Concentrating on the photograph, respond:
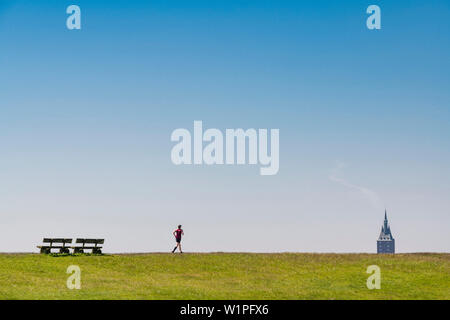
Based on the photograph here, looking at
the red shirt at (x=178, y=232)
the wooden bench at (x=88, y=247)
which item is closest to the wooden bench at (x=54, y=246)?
the wooden bench at (x=88, y=247)

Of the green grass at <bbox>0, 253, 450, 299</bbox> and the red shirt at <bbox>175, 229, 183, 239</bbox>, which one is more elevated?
the red shirt at <bbox>175, 229, 183, 239</bbox>

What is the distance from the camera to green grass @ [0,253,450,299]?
31.8m

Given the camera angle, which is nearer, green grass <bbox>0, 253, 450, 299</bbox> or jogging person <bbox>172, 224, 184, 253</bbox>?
green grass <bbox>0, 253, 450, 299</bbox>

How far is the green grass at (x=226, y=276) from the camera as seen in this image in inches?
1252

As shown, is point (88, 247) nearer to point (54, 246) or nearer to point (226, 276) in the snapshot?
point (54, 246)

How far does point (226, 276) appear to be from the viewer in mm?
37250

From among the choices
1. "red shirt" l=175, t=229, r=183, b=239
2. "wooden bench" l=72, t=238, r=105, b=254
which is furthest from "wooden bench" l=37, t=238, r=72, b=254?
"red shirt" l=175, t=229, r=183, b=239

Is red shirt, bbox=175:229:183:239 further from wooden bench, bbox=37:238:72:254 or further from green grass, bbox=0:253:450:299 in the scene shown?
wooden bench, bbox=37:238:72:254

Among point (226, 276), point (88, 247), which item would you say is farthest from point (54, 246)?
point (226, 276)

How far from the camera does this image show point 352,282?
35.5 metres

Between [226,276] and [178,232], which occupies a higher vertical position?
[178,232]

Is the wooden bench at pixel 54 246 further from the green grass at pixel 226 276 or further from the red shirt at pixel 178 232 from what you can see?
the red shirt at pixel 178 232
